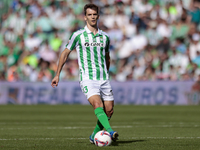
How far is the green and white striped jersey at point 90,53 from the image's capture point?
6227mm

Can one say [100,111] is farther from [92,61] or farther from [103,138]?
[92,61]

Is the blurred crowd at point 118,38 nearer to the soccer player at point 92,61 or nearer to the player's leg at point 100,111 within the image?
the soccer player at point 92,61

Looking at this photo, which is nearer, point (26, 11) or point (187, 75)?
point (187, 75)

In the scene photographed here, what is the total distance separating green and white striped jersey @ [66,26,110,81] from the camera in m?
6.23

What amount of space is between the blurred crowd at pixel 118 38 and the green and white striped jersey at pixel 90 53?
1307 centimetres

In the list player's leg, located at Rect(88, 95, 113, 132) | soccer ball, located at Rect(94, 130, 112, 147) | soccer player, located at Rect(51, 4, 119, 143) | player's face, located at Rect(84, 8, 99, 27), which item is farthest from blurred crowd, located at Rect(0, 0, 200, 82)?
soccer ball, located at Rect(94, 130, 112, 147)

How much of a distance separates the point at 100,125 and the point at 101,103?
49 centimetres

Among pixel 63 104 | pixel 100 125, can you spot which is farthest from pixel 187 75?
pixel 100 125

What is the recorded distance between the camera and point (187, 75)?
Result: 19.2 m

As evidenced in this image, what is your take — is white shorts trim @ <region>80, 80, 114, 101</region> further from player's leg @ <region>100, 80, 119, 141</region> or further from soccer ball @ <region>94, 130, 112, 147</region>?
soccer ball @ <region>94, 130, 112, 147</region>

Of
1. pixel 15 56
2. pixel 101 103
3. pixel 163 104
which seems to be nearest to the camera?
pixel 101 103

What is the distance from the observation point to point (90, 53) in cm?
621

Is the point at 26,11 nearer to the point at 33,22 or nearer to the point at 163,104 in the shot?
the point at 33,22

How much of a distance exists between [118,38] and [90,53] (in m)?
14.1
